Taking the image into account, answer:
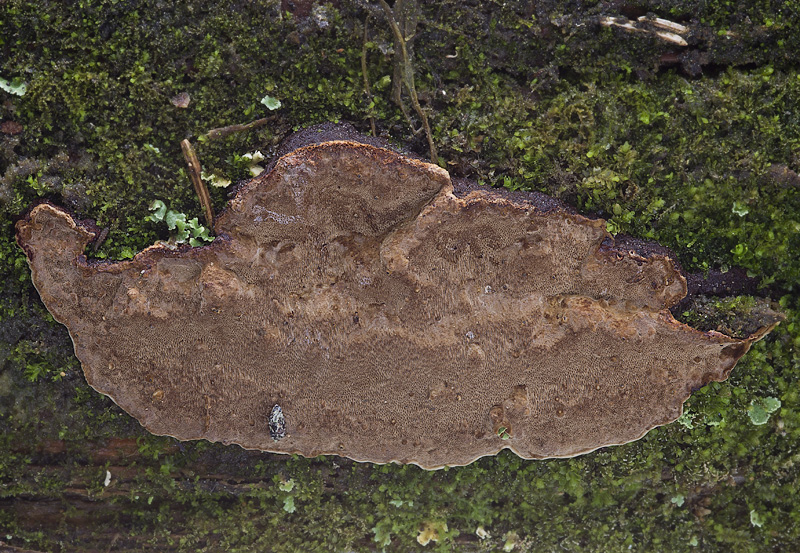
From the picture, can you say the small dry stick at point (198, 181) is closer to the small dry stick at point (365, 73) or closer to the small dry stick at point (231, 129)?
the small dry stick at point (231, 129)

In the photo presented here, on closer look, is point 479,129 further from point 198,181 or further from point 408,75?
point 198,181

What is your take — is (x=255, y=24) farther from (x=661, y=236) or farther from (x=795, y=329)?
(x=795, y=329)

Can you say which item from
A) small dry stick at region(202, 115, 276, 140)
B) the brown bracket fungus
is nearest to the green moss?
small dry stick at region(202, 115, 276, 140)

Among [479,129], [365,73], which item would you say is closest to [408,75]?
[365,73]

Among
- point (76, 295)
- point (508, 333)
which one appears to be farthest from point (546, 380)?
point (76, 295)

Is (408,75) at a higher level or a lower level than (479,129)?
higher

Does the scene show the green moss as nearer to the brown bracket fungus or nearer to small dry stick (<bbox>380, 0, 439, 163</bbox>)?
small dry stick (<bbox>380, 0, 439, 163</bbox>)
